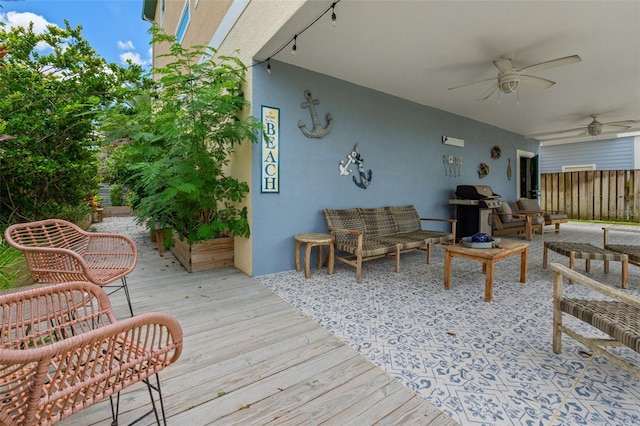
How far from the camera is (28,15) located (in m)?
4.54

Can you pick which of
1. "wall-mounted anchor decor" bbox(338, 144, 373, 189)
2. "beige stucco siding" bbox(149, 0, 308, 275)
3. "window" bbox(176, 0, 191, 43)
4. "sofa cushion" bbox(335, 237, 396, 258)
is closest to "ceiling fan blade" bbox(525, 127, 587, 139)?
"wall-mounted anchor decor" bbox(338, 144, 373, 189)

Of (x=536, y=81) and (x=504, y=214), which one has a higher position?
(x=536, y=81)

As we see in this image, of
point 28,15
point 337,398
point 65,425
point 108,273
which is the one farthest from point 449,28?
point 28,15

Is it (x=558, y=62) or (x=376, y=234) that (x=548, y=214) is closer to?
(x=558, y=62)

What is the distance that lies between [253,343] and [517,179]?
9289mm

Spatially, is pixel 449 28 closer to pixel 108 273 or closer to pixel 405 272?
pixel 405 272

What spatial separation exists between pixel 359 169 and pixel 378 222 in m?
0.92

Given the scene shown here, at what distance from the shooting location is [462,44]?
350 centimetres

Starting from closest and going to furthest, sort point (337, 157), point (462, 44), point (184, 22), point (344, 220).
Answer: point (462, 44)
point (344, 220)
point (337, 157)
point (184, 22)

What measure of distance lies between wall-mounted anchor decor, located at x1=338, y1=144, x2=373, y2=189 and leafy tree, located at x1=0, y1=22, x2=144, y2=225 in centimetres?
353

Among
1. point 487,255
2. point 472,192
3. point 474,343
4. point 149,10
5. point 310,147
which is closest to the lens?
point 474,343

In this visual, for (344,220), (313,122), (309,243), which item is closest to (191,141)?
(313,122)

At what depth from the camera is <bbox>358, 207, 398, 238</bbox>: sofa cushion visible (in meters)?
4.55

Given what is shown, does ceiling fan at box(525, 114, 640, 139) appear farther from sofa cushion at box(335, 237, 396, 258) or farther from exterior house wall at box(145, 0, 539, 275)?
sofa cushion at box(335, 237, 396, 258)
